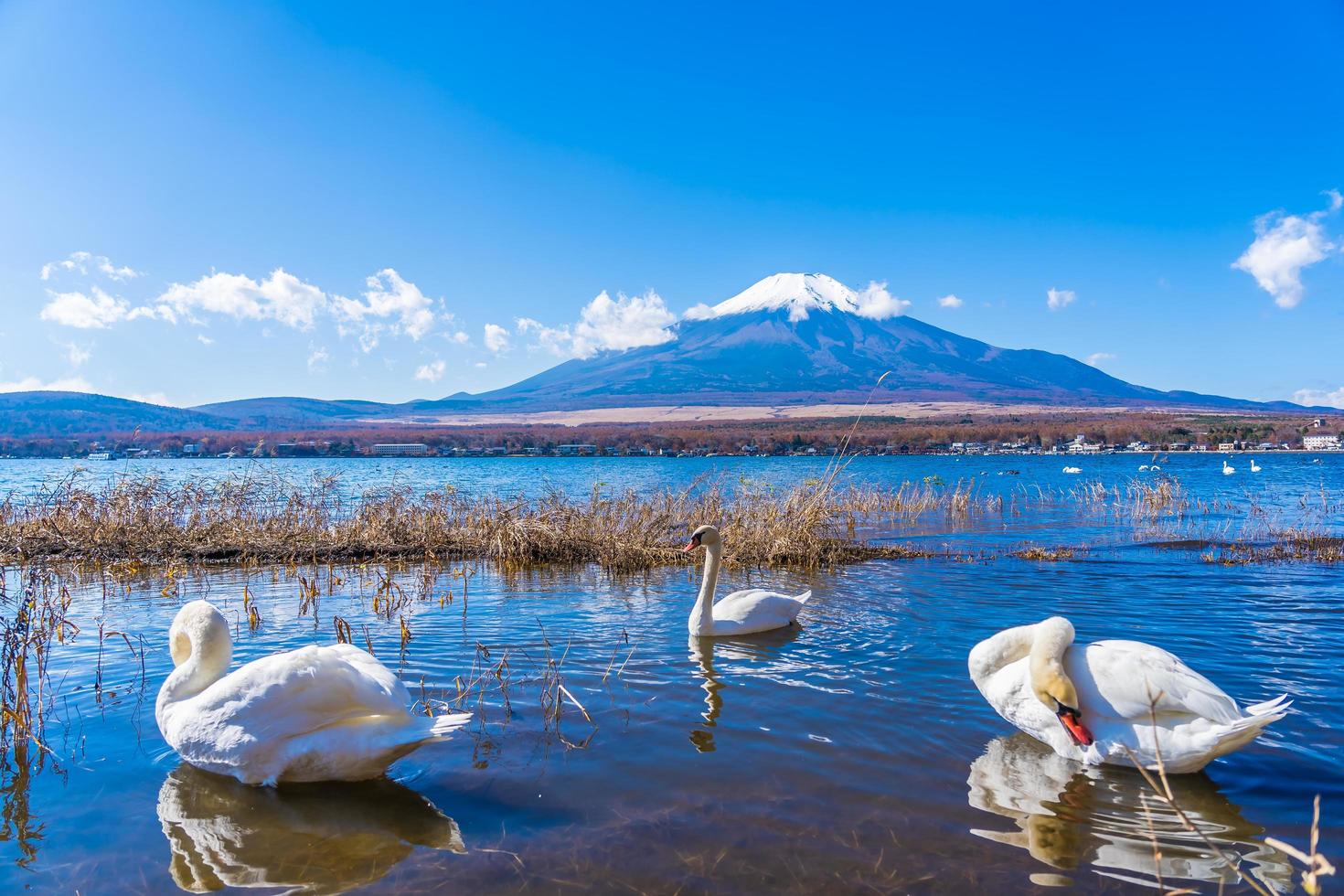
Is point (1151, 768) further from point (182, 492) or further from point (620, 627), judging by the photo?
point (182, 492)

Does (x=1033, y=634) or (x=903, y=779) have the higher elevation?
(x=1033, y=634)

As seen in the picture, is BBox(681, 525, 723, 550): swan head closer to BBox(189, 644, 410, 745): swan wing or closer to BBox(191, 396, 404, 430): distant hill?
BBox(189, 644, 410, 745): swan wing

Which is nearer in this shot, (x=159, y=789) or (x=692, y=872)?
(x=692, y=872)

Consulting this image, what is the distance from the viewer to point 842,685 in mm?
7477

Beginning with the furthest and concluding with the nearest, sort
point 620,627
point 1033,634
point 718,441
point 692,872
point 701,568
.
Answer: point 718,441 → point 701,568 → point 620,627 → point 1033,634 → point 692,872

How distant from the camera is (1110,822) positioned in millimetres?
4848

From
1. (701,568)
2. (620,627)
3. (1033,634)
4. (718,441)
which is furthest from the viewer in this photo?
(718,441)

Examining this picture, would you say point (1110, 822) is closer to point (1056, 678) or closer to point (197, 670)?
point (1056, 678)

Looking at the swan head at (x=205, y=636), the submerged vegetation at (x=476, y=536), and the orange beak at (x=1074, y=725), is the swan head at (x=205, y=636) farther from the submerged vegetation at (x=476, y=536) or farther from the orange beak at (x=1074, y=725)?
the submerged vegetation at (x=476, y=536)

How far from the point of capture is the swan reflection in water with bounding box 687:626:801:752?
22.9ft

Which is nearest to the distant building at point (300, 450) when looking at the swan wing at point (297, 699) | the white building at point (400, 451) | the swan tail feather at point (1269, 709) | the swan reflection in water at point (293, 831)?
the white building at point (400, 451)

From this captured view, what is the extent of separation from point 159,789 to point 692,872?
11.9ft

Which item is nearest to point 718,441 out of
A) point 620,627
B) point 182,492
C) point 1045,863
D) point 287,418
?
point 182,492

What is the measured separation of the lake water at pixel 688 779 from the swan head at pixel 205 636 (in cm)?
76
